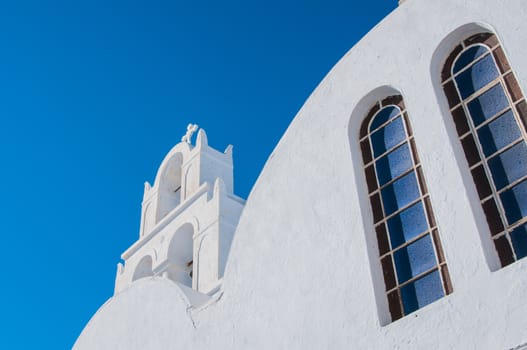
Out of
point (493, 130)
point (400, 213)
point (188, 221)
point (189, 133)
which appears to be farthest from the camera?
point (189, 133)

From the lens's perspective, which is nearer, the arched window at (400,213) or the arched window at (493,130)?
the arched window at (493,130)

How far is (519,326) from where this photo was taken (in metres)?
5.23

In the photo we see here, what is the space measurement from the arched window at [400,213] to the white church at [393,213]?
0.5 inches

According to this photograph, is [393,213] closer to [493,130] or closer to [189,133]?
[493,130]

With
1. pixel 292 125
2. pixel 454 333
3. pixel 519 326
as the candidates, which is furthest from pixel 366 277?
pixel 292 125

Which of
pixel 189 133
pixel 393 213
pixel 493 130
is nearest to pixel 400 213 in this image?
pixel 393 213

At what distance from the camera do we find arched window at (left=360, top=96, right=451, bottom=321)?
6.36 metres

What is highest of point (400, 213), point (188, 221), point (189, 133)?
→ point (189, 133)

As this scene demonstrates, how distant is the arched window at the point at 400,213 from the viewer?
6363 millimetres

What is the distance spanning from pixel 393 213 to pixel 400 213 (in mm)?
70

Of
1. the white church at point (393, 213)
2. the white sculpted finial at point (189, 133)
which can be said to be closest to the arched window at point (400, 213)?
the white church at point (393, 213)

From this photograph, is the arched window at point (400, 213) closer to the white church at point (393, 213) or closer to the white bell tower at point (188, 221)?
the white church at point (393, 213)

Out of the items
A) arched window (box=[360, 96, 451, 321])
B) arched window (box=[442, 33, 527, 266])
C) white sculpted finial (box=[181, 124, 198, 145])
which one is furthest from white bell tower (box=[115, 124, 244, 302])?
arched window (box=[442, 33, 527, 266])

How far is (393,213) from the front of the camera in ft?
22.8
